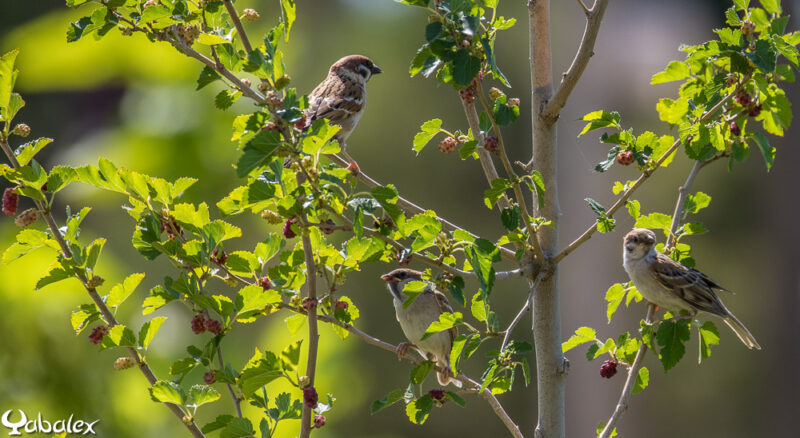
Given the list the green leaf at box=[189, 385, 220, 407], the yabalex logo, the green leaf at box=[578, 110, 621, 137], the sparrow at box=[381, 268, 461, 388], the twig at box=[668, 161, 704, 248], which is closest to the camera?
the green leaf at box=[189, 385, 220, 407]

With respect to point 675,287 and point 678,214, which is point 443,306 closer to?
point 675,287

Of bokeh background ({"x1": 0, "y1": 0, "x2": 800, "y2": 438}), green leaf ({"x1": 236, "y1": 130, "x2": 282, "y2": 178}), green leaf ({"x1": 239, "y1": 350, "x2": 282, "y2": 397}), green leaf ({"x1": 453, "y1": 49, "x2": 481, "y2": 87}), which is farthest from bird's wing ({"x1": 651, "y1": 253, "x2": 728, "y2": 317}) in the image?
green leaf ({"x1": 236, "y1": 130, "x2": 282, "y2": 178})

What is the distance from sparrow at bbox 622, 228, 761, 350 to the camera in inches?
71.7

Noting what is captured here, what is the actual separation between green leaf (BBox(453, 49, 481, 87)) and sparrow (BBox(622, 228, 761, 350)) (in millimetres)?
721

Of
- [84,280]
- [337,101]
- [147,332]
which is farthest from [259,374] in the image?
[337,101]

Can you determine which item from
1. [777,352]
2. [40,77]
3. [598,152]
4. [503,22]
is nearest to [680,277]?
[503,22]

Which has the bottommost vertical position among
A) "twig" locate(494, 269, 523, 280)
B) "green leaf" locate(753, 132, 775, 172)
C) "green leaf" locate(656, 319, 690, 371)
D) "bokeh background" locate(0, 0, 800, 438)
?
"bokeh background" locate(0, 0, 800, 438)

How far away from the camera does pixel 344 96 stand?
9.96 ft

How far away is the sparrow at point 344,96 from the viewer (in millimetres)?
2924

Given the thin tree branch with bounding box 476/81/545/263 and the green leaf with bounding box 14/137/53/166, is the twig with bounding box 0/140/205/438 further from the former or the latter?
the thin tree branch with bounding box 476/81/545/263

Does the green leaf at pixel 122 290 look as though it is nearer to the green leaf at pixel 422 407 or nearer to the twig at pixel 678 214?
the green leaf at pixel 422 407

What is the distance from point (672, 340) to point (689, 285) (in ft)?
1.88

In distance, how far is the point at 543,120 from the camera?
5.02 ft

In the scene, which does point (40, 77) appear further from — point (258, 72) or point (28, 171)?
point (258, 72)
